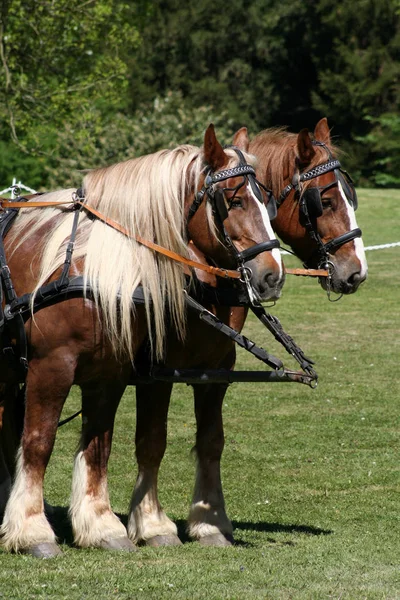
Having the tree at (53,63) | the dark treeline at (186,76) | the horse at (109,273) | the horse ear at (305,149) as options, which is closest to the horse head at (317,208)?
the horse ear at (305,149)

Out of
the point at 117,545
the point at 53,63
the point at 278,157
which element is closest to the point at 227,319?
the point at 278,157

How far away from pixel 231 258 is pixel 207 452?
134 cm

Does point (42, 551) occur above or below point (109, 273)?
below

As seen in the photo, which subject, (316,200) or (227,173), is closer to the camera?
(227,173)

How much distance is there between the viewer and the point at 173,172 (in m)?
5.46

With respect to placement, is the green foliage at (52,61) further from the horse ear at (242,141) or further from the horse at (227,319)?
the horse ear at (242,141)

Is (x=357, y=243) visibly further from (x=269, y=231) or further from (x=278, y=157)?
(x=269, y=231)

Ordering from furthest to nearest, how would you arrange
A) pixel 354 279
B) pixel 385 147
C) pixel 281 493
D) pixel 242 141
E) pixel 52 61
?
pixel 385 147 → pixel 52 61 → pixel 281 493 → pixel 354 279 → pixel 242 141

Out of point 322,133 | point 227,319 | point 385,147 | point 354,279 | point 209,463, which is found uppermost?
point 322,133

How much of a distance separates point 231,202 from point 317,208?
119cm

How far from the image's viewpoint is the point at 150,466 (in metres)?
5.93

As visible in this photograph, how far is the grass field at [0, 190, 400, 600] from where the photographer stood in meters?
4.87

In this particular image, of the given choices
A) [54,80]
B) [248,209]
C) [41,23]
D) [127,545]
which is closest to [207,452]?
[127,545]

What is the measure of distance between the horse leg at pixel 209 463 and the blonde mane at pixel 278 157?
4.60ft
